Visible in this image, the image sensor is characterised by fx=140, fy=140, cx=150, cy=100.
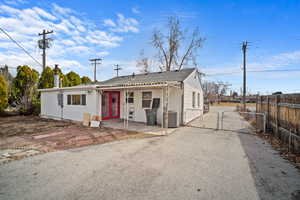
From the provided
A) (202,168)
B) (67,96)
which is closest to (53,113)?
(67,96)

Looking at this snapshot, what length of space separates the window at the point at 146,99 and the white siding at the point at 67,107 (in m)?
3.07

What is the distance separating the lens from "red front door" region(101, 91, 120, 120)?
10492mm

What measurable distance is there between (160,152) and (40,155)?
381cm

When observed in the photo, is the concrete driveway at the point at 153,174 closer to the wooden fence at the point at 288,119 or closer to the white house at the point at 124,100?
the wooden fence at the point at 288,119

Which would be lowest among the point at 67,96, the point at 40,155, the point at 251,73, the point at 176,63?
the point at 40,155

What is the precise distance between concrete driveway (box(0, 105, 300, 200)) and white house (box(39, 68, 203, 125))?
11.9ft

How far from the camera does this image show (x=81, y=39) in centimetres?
1197

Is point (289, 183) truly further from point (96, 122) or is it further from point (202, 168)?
point (96, 122)

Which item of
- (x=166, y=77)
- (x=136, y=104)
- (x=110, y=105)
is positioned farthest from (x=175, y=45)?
(x=110, y=105)

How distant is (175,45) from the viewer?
21203mm

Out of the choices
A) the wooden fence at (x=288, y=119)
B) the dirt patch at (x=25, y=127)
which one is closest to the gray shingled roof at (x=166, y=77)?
the dirt patch at (x=25, y=127)

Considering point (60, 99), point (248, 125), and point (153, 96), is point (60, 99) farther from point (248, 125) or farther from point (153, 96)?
point (248, 125)

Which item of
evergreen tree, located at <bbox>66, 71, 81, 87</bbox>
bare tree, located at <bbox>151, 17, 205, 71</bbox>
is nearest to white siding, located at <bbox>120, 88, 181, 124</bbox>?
evergreen tree, located at <bbox>66, 71, 81, 87</bbox>

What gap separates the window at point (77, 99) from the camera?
9908 millimetres
